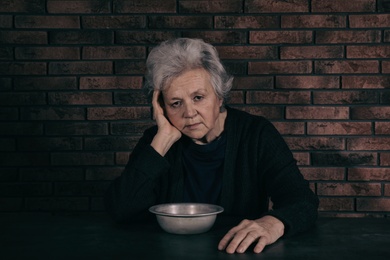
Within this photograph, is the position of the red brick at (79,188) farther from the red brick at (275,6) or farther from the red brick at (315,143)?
A: the red brick at (275,6)

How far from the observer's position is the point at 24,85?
269 cm

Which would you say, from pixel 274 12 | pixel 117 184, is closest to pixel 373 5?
pixel 274 12

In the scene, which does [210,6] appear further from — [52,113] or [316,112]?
[52,113]

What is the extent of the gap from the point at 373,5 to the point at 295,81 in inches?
22.1

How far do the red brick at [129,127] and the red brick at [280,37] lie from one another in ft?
2.33

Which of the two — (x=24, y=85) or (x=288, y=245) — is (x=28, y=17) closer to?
(x=24, y=85)

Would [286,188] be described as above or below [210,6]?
below

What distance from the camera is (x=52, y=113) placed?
2.69m

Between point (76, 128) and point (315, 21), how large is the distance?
139 centimetres

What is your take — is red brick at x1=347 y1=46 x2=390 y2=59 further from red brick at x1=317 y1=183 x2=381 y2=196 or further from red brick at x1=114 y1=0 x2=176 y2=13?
red brick at x1=114 y1=0 x2=176 y2=13

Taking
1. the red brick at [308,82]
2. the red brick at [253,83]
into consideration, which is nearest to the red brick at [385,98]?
the red brick at [308,82]

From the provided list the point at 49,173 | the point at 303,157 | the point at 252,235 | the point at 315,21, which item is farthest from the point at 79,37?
the point at 252,235

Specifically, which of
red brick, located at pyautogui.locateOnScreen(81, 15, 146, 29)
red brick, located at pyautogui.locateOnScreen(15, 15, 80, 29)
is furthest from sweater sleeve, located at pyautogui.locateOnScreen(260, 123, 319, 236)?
red brick, located at pyautogui.locateOnScreen(15, 15, 80, 29)

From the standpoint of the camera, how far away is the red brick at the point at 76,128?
2691mm
